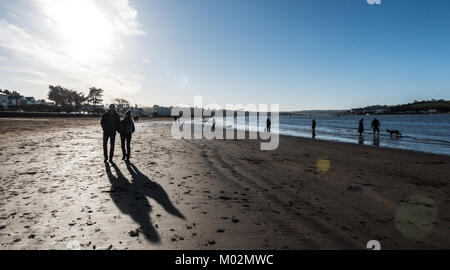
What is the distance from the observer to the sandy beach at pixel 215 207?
148 inches

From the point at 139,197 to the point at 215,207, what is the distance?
6.62 ft

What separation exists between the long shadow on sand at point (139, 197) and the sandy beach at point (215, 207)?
25mm

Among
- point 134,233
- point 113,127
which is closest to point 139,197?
point 134,233

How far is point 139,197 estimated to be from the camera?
18.9 ft

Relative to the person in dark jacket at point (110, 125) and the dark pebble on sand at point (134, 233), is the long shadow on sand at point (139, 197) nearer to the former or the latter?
the dark pebble on sand at point (134, 233)

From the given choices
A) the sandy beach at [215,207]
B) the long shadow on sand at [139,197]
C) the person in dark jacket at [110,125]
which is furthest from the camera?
the person in dark jacket at [110,125]

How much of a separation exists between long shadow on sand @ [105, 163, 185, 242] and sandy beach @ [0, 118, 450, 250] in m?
0.03

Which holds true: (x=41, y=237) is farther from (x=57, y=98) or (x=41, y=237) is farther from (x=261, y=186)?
(x=57, y=98)

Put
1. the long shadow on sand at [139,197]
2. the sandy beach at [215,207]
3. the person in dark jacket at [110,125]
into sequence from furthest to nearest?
1. the person in dark jacket at [110,125]
2. the long shadow on sand at [139,197]
3. the sandy beach at [215,207]

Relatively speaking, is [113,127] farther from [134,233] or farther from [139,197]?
[134,233]

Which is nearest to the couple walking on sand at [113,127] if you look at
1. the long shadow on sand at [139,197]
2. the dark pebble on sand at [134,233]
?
the long shadow on sand at [139,197]

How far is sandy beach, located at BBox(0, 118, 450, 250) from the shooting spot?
3.76 meters

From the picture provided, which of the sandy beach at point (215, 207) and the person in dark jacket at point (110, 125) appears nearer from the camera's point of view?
the sandy beach at point (215, 207)
